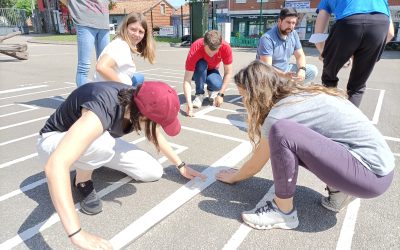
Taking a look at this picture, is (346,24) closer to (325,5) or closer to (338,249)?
(325,5)

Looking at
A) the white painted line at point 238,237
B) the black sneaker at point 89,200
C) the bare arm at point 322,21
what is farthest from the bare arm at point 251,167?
the bare arm at point 322,21

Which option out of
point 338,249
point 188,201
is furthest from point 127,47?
point 338,249

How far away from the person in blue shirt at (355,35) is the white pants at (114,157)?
2.00m

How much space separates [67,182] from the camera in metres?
1.55

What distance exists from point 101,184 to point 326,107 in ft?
5.93

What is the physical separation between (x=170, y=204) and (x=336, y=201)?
1.15 m

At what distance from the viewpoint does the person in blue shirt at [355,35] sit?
2830 mm

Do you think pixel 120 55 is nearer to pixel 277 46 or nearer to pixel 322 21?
pixel 322 21

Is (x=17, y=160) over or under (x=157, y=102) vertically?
under

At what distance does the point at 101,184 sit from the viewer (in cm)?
260

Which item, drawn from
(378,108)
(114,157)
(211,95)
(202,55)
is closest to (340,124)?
(114,157)

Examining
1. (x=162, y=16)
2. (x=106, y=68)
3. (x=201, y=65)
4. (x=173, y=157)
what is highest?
(x=162, y=16)

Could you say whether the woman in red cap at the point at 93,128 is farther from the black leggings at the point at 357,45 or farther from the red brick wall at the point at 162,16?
the red brick wall at the point at 162,16

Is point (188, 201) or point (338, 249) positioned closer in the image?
point (338, 249)
